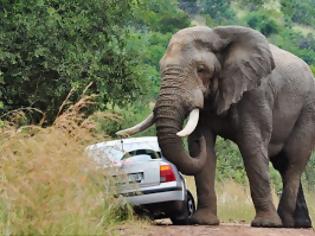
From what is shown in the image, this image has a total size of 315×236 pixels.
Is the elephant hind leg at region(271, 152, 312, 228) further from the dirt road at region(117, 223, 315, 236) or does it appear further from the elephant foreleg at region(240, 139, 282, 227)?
the dirt road at region(117, 223, 315, 236)

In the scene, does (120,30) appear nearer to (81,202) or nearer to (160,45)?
(81,202)

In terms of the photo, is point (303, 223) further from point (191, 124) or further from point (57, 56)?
point (57, 56)

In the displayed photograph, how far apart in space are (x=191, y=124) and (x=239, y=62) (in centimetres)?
173

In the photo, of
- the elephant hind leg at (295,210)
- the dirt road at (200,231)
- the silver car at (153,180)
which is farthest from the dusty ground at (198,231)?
the elephant hind leg at (295,210)

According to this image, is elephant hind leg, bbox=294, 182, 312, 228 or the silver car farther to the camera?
elephant hind leg, bbox=294, 182, 312, 228

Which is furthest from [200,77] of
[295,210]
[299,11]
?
[299,11]

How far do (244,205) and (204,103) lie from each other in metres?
8.89

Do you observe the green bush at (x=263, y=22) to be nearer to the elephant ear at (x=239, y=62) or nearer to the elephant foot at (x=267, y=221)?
the elephant ear at (x=239, y=62)

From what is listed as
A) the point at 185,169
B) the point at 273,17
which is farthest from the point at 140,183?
the point at 273,17

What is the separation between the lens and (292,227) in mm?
16469

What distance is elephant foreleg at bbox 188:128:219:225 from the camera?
1487cm

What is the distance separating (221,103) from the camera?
14.8 meters

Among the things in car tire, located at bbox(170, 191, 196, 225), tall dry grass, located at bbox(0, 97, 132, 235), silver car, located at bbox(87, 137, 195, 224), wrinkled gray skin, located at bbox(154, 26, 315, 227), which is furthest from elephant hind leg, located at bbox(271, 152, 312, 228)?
tall dry grass, located at bbox(0, 97, 132, 235)

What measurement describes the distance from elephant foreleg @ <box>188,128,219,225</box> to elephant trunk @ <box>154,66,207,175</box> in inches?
40.9
